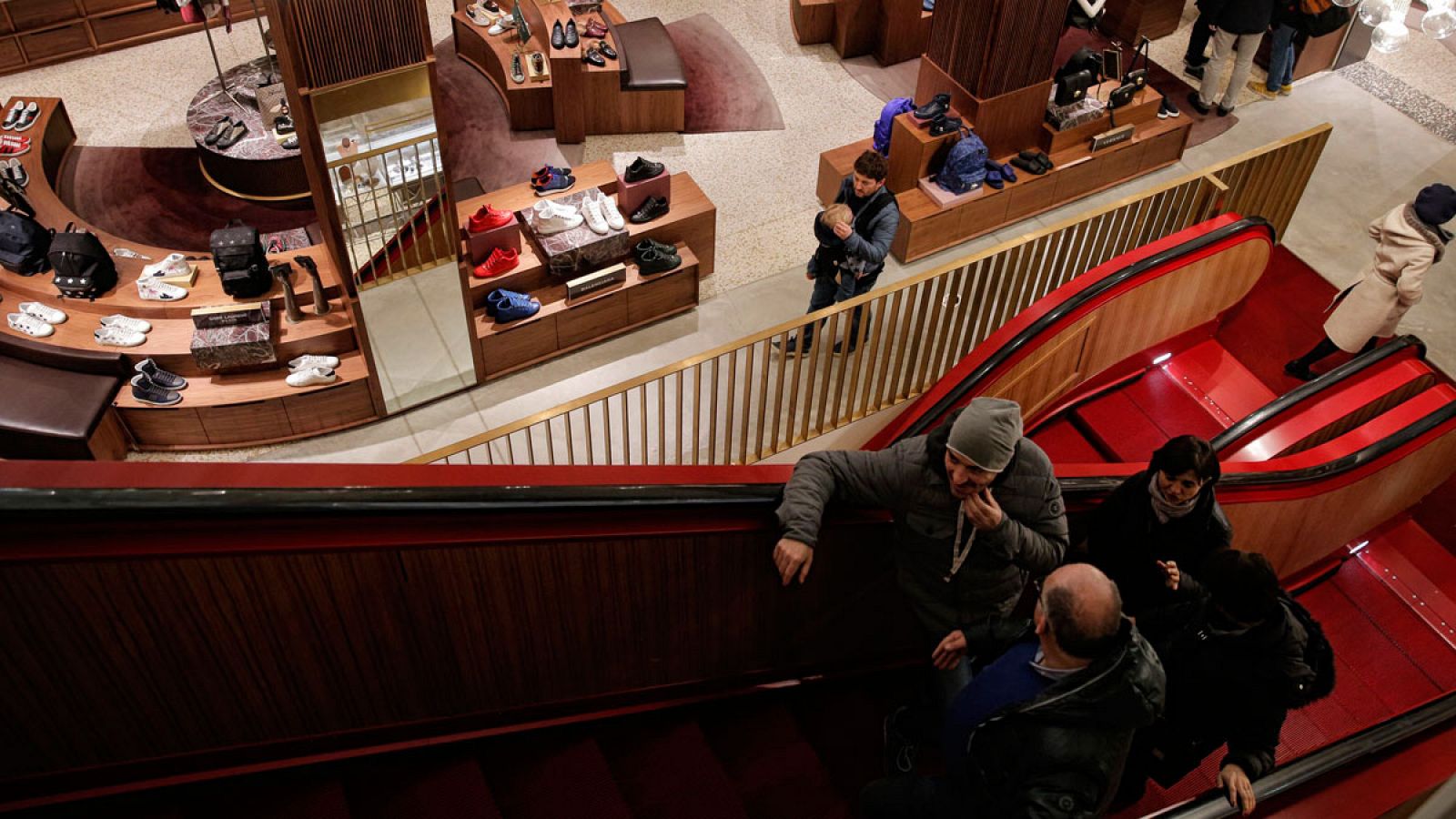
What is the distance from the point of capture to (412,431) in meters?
6.48

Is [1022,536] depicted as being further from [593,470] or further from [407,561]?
[407,561]

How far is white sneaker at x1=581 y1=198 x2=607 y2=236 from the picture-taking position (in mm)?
6875

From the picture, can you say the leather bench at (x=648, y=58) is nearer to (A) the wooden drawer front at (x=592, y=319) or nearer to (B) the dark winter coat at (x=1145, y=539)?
(A) the wooden drawer front at (x=592, y=319)

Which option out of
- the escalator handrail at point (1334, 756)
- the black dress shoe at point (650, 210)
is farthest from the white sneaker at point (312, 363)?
the escalator handrail at point (1334, 756)

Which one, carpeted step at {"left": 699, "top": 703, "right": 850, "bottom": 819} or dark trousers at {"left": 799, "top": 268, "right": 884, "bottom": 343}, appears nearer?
carpeted step at {"left": 699, "top": 703, "right": 850, "bottom": 819}

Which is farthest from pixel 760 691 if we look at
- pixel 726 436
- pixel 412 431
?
pixel 412 431

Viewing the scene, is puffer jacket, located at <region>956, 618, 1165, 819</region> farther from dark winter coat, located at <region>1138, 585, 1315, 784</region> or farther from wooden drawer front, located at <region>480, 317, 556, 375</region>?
wooden drawer front, located at <region>480, 317, 556, 375</region>

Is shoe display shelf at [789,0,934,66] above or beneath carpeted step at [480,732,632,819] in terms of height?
beneath

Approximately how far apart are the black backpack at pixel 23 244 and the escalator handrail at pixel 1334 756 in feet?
20.7

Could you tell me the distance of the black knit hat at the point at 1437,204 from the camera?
5.74 m

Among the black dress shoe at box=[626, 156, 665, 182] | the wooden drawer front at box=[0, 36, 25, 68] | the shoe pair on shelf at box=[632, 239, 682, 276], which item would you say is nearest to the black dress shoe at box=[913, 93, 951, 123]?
the black dress shoe at box=[626, 156, 665, 182]

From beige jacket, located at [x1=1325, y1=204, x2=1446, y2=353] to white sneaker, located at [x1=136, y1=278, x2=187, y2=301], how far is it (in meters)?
6.32

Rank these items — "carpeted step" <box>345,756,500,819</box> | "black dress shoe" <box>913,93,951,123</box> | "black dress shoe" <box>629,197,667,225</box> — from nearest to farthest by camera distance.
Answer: "carpeted step" <box>345,756,500,819</box>
"black dress shoe" <box>629,197,667,225</box>
"black dress shoe" <box>913,93,951,123</box>

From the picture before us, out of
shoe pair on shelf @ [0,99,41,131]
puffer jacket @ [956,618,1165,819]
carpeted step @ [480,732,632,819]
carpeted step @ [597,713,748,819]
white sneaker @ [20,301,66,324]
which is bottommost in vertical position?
white sneaker @ [20,301,66,324]
